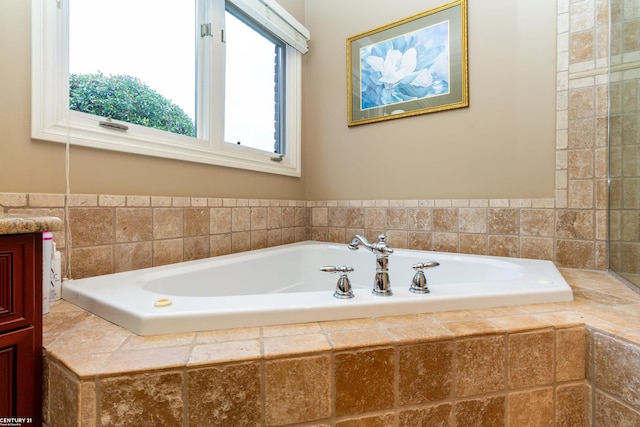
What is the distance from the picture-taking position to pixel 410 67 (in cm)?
176

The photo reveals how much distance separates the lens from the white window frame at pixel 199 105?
0.98m

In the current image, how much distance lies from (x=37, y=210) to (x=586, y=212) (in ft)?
7.33

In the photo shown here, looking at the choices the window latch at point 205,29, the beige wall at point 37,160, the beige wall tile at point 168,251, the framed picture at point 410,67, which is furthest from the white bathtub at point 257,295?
the window latch at point 205,29

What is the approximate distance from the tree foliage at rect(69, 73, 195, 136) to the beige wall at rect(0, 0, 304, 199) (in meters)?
0.16

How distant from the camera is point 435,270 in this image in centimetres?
149

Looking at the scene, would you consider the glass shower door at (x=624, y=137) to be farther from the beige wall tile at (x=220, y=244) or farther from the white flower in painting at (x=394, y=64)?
the beige wall tile at (x=220, y=244)

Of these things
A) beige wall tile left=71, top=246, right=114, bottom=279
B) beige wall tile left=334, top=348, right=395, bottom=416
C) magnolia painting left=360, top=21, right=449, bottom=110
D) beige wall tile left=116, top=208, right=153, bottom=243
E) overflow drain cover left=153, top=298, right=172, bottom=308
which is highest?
magnolia painting left=360, top=21, right=449, bottom=110

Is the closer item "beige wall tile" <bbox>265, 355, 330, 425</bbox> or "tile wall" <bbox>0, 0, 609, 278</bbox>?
"beige wall tile" <bbox>265, 355, 330, 425</bbox>

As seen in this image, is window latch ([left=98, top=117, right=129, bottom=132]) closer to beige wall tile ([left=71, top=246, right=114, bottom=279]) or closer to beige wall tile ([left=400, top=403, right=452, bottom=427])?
beige wall tile ([left=71, top=246, right=114, bottom=279])

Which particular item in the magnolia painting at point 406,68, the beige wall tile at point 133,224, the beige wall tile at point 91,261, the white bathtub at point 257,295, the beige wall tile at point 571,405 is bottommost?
the beige wall tile at point 571,405

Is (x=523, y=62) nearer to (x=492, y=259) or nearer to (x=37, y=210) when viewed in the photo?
(x=492, y=259)

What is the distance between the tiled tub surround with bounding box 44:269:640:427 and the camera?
52cm

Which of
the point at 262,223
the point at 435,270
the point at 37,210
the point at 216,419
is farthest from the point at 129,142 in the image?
the point at 435,270

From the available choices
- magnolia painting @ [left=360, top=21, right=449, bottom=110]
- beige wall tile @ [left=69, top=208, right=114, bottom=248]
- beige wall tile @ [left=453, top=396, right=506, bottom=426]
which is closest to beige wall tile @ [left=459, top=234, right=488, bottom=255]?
magnolia painting @ [left=360, top=21, right=449, bottom=110]
